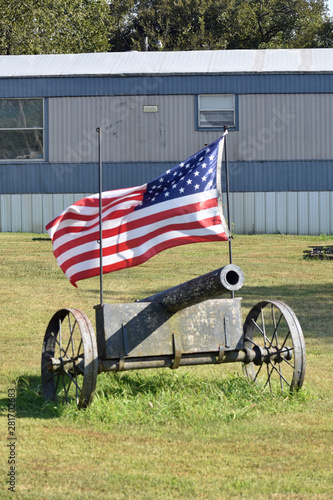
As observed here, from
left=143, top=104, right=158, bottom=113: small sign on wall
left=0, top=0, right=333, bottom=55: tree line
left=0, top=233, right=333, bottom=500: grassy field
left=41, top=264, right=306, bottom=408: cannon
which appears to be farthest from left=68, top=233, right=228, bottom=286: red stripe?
left=0, top=0, right=333, bottom=55: tree line

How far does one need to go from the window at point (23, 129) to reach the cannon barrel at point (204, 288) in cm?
2133

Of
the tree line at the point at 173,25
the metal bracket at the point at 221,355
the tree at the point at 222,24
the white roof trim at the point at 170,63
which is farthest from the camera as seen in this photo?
the tree at the point at 222,24

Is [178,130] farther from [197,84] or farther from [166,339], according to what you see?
[166,339]

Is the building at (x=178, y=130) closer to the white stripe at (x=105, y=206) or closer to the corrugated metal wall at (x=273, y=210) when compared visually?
the corrugated metal wall at (x=273, y=210)

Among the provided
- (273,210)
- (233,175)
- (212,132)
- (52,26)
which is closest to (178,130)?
(212,132)

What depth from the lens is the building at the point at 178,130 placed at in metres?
27.7

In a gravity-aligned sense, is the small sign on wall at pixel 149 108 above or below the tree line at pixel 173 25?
below

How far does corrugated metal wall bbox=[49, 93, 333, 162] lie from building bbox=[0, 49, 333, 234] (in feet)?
0.11

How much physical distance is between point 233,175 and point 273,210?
181 cm

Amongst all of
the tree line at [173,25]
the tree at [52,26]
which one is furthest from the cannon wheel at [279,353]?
the tree line at [173,25]

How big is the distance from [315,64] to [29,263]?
13.9m

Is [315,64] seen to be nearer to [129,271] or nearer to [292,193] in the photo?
[292,193]

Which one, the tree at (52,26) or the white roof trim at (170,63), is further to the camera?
the tree at (52,26)

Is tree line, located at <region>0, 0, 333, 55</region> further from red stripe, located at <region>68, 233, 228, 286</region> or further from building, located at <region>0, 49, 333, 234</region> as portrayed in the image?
Result: red stripe, located at <region>68, 233, 228, 286</region>
